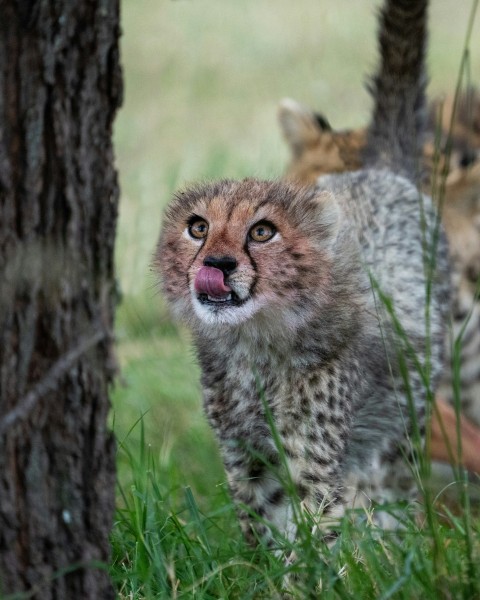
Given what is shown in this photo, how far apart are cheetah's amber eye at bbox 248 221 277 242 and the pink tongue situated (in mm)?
184

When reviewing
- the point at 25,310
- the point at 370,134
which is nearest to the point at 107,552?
the point at 25,310

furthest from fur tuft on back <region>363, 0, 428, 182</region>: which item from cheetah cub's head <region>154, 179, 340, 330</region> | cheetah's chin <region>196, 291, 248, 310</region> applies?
cheetah's chin <region>196, 291, 248, 310</region>

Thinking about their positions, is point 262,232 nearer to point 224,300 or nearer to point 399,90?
point 224,300

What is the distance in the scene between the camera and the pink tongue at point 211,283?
291 cm

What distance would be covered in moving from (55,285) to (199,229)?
0.99m

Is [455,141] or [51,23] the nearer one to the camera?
[51,23]

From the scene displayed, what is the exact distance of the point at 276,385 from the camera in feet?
10.6

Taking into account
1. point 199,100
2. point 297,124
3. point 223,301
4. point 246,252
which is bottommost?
point 223,301

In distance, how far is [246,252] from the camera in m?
2.98

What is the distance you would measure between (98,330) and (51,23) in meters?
0.58

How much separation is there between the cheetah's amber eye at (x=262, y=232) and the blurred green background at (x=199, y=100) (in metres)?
1.89

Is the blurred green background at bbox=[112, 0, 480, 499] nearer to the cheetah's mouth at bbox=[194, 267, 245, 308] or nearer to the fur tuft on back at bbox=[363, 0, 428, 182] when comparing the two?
the fur tuft on back at bbox=[363, 0, 428, 182]

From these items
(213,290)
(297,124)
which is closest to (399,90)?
(297,124)

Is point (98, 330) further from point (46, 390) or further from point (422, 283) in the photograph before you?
point (422, 283)
